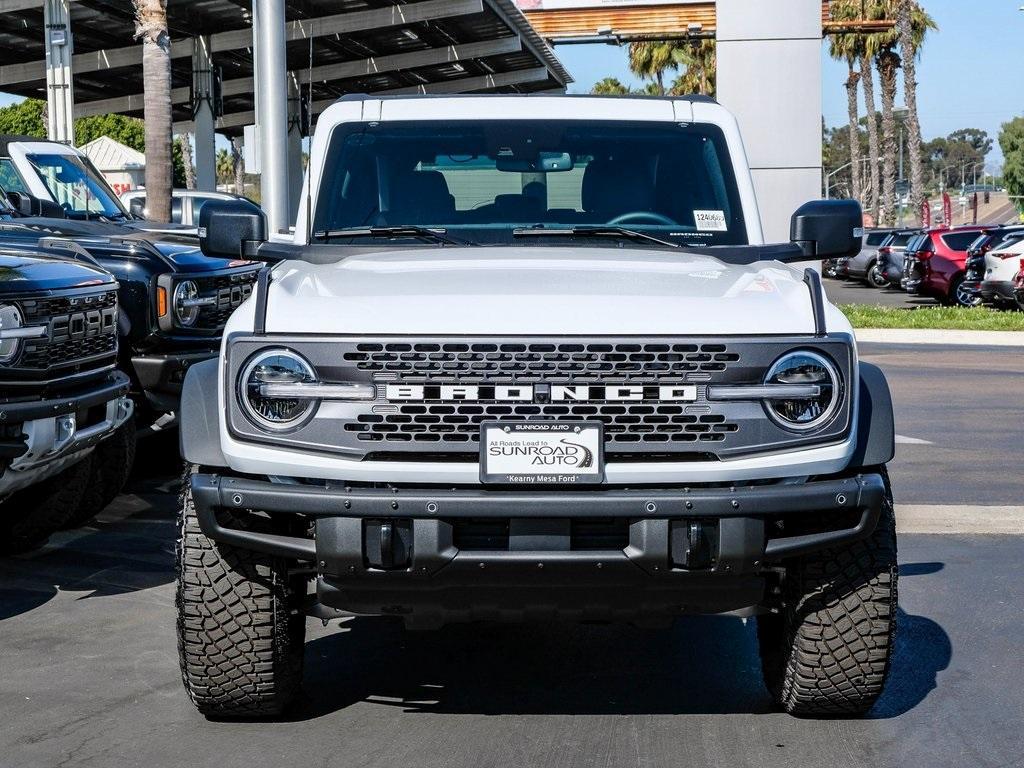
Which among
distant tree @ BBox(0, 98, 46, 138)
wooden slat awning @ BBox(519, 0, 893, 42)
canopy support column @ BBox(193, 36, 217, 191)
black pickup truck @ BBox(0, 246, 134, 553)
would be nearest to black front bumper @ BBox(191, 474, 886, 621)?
black pickup truck @ BBox(0, 246, 134, 553)

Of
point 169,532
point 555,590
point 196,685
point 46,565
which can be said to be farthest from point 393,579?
point 169,532

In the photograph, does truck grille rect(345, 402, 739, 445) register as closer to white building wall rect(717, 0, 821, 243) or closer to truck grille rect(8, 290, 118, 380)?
truck grille rect(8, 290, 118, 380)

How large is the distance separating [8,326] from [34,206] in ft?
15.3

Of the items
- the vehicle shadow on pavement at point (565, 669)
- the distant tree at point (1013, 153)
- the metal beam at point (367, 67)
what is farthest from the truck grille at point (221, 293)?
the distant tree at point (1013, 153)

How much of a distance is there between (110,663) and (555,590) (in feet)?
6.57

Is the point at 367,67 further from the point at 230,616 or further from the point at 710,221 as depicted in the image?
the point at 230,616

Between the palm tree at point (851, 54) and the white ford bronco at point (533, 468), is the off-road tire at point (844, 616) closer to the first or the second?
the white ford bronco at point (533, 468)

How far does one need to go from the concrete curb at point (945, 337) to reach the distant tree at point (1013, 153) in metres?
121

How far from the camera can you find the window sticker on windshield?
5766mm

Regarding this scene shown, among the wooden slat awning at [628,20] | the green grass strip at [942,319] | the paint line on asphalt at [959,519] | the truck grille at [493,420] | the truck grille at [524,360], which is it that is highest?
the wooden slat awning at [628,20]

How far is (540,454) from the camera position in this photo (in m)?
4.10

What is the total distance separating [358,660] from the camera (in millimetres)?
5461

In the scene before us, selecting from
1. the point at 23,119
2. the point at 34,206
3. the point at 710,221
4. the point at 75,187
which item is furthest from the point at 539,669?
the point at 23,119

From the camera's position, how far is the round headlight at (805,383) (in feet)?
13.8
